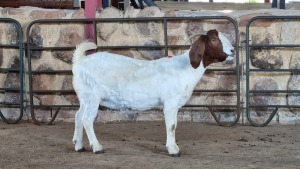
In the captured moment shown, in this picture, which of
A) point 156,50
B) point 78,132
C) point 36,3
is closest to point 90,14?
point 156,50

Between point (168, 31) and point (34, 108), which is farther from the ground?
point (168, 31)

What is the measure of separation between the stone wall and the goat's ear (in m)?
1.90

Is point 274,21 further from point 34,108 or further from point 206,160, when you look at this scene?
point 34,108

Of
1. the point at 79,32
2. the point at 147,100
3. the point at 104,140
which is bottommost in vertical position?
the point at 104,140

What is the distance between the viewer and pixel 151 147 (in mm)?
6383

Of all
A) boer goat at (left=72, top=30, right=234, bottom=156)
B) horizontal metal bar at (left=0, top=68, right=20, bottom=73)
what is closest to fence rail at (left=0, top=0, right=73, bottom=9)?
horizontal metal bar at (left=0, top=68, right=20, bottom=73)

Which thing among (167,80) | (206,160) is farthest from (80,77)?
(206,160)

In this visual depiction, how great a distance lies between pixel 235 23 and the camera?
24.8 ft

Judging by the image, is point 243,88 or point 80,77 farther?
point 243,88

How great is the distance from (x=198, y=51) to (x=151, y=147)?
123cm

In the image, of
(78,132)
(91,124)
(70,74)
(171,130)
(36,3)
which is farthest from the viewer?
(36,3)

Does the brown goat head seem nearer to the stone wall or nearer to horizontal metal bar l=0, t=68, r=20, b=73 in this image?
the stone wall

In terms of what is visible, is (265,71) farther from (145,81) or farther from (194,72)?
(145,81)

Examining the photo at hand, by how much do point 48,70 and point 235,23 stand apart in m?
2.65
